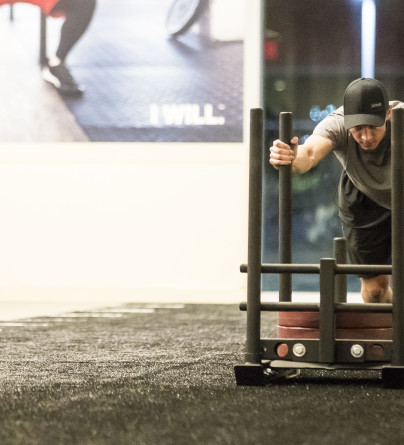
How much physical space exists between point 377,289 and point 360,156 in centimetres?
65

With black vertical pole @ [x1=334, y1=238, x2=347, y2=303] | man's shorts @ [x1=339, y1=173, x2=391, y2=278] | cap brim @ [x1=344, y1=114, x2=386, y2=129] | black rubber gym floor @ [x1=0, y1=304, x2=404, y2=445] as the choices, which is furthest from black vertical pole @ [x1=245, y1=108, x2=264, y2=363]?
man's shorts @ [x1=339, y1=173, x2=391, y2=278]

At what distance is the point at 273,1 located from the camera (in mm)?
6012

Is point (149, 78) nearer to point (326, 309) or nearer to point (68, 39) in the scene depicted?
point (68, 39)

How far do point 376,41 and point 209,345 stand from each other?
3.59 m

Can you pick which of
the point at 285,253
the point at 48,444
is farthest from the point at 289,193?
the point at 48,444

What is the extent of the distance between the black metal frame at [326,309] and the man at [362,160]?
18 cm

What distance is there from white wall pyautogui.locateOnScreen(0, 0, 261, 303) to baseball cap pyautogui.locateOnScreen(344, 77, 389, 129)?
3591 millimetres

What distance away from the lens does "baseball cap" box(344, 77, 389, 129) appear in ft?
7.45

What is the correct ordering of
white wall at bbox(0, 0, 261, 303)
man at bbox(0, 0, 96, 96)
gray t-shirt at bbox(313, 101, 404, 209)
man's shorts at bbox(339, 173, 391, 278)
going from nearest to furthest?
gray t-shirt at bbox(313, 101, 404, 209) < man's shorts at bbox(339, 173, 391, 278) < white wall at bbox(0, 0, 261, 303) < man at bbox(0, 0, 96, 96)

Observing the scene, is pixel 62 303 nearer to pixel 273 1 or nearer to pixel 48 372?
pixel 273 1

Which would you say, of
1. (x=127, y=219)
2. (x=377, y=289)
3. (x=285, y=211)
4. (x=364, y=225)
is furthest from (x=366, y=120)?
(x=127, y=219)

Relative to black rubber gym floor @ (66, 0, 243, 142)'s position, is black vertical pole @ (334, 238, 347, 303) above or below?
below

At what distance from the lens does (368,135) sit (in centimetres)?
237

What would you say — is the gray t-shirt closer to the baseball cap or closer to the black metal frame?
the baseball cap
